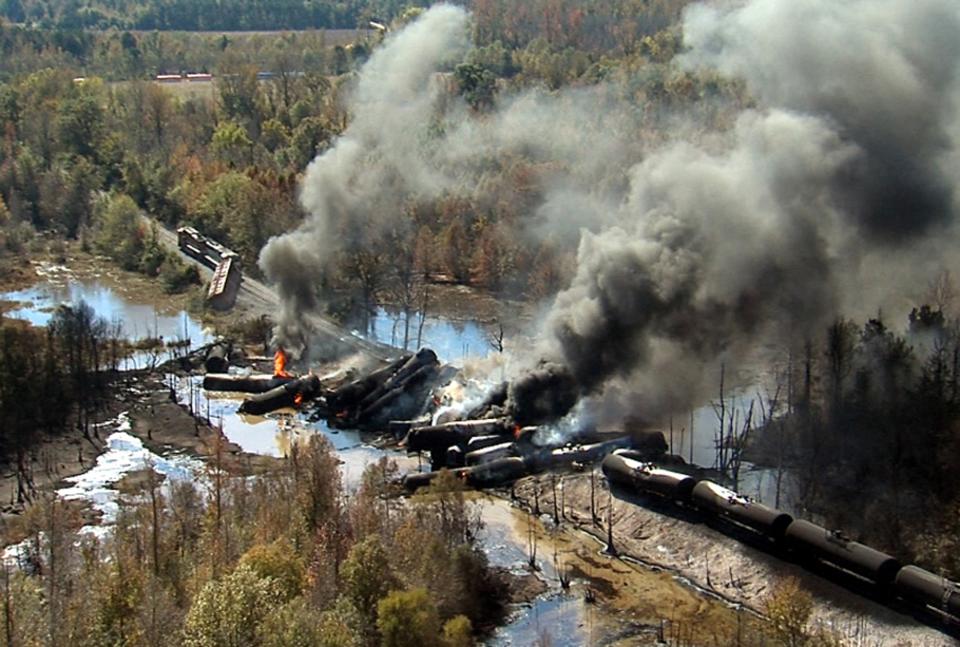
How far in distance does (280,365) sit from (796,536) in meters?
36.0

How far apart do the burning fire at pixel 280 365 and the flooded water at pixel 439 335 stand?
9.39m

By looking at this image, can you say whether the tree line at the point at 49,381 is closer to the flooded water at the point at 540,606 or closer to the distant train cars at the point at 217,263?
the distant train cars at the point at 217,263

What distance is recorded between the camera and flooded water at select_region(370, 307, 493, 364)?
79.8 metres

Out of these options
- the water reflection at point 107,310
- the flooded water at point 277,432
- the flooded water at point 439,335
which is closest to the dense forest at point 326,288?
the flooded water at point 439,335

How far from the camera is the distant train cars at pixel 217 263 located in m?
90.1

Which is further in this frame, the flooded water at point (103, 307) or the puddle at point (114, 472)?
the flooded water at point (103, 307)

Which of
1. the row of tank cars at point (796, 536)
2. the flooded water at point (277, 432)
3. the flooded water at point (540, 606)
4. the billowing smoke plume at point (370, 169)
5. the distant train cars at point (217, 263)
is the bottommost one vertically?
the flooded water at point (540, 606)

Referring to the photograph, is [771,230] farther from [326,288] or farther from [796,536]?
[326,288]

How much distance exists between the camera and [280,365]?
7306 cm

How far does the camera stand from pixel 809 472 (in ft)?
175

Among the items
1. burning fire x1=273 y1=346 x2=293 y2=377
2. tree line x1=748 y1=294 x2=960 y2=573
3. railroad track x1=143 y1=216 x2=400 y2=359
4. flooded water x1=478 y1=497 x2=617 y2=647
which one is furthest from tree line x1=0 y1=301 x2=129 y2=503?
tree line x1=748 y1=294 x2=960 y2=573

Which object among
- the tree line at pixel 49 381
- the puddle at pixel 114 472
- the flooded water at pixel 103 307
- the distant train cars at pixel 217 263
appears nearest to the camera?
the puddle at pixel 114 472

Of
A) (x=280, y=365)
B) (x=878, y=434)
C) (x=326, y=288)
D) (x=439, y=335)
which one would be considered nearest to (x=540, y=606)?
(x=878, y=434)

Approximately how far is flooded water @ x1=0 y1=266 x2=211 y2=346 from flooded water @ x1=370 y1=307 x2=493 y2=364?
12.1m
